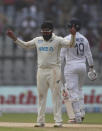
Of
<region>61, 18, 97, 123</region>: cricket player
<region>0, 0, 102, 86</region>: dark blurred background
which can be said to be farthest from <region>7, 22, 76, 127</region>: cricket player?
<region>0, 0, 102, 86</region>: dark blurred background

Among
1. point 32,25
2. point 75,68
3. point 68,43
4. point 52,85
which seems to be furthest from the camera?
point 32,25

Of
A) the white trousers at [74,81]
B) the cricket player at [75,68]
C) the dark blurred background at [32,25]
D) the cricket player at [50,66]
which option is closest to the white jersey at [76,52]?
the cricket player at [75,68]

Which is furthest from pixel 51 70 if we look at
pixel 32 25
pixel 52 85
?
pixel 32 25

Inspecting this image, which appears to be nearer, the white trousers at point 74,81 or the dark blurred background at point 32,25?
the white trousers at point 74,81

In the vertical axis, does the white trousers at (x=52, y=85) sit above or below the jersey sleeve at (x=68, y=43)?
below

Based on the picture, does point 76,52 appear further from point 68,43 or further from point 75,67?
point 68,43

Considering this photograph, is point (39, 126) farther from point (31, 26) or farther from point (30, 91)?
point (31, 26)

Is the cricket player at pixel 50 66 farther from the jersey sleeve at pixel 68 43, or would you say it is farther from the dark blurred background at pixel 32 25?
the dark blurred background at pixel 32 25

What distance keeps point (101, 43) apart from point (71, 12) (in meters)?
1.83

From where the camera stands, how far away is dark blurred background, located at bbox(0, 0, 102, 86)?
66.0 feet

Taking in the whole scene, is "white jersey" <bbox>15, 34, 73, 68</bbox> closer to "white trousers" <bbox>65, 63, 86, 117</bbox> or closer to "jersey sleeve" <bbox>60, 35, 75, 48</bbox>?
"jersey sleeve" <bbox>60, 35, 75, 48</bbox>

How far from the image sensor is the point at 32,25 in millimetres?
21422

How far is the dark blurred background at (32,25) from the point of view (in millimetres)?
20109

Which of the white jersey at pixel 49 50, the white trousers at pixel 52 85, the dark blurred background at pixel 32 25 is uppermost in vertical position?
the dark blurred background at pixel 32 25
